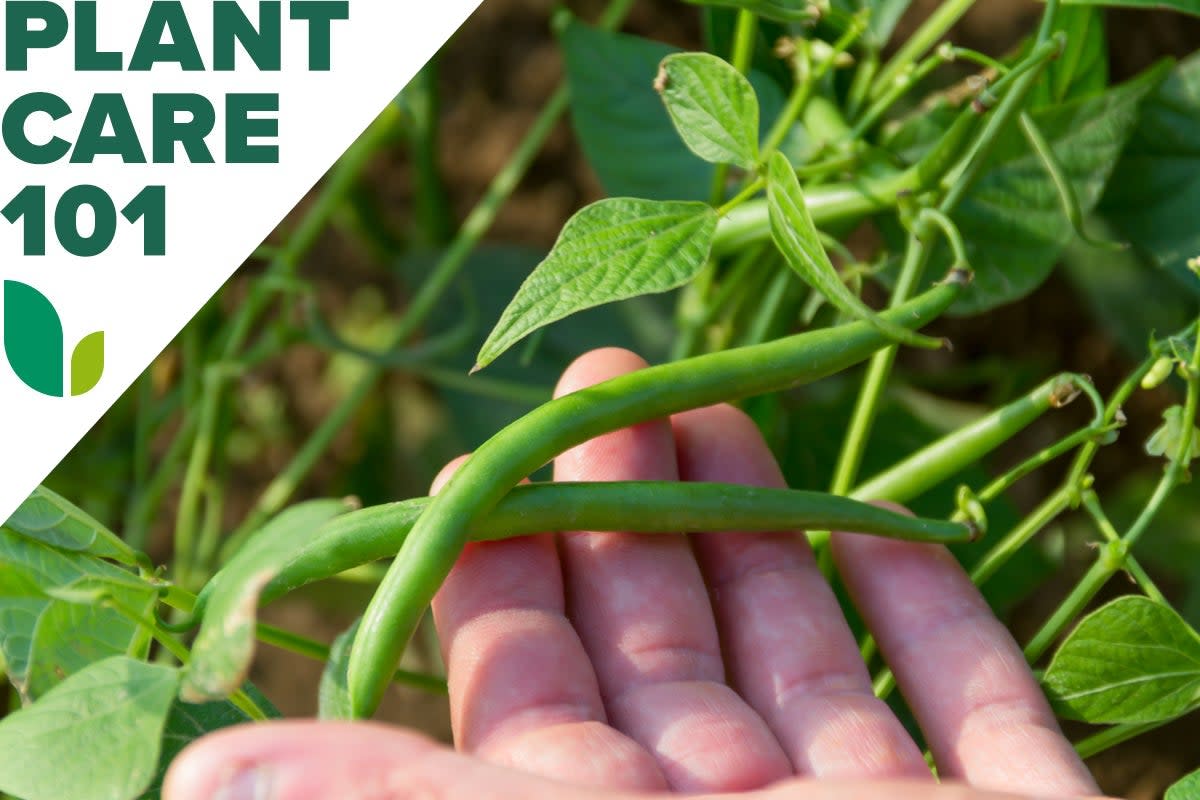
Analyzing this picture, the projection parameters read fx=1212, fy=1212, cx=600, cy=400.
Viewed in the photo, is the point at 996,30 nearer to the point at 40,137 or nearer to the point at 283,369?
the point at 283,369

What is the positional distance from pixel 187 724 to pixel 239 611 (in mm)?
204

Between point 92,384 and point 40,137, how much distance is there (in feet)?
0.72

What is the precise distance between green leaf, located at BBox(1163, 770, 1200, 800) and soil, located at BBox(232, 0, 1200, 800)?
0.74m

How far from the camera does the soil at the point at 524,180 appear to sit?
4.84 feet

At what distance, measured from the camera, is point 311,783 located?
542mm

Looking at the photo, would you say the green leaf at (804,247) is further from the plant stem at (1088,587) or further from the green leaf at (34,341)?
the green leaf at (34,341)

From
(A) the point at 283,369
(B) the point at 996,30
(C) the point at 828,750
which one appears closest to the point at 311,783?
(C) the point at 828,750

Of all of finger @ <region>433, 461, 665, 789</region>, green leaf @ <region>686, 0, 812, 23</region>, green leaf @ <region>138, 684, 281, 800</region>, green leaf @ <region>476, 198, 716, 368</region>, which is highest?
green leaf @ <region>686, 0, 812, 23</region>

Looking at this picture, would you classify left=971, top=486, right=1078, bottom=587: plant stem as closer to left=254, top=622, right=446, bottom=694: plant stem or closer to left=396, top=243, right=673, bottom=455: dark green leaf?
left=254, top=622, right=446, bottom=694: plant stem

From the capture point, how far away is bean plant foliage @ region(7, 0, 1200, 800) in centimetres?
67

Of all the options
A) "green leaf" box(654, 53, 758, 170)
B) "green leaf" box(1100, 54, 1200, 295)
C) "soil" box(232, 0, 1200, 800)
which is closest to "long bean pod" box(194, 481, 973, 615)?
"green leaf" box(654, 53, 758, 170)

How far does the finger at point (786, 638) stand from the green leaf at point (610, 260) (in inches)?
7.4

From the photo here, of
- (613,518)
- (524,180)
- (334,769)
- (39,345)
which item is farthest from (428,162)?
(334,769)

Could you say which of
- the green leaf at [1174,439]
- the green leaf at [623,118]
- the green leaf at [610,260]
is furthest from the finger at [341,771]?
the green leaf at [623,118]
